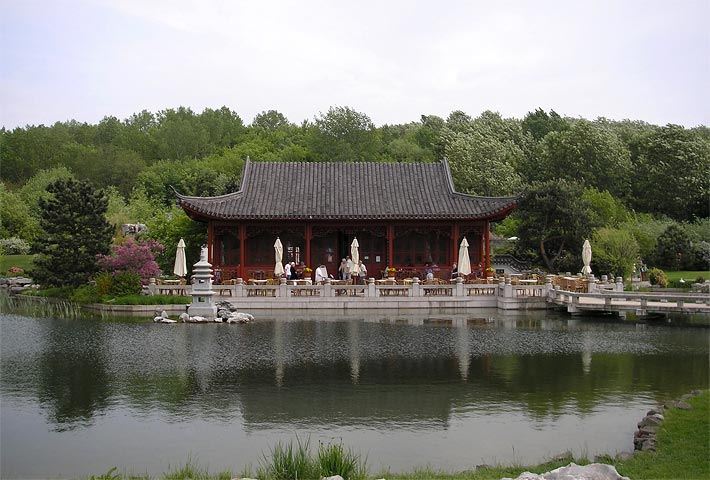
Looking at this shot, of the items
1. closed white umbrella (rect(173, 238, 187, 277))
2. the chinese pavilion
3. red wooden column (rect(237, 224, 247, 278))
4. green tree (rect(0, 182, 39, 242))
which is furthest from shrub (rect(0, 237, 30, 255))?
closed white umbrella (rect(173, 238, 187, 277))

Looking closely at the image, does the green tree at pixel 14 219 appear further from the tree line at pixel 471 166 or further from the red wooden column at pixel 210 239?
the red wooden column at pixel 210 239

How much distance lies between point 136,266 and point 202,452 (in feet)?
68.4

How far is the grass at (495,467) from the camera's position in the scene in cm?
841

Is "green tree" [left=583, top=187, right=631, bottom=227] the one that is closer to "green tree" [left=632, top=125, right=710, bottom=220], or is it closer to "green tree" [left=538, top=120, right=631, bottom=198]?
"green tree" [left=538, top=120, right=631, bottom=198]

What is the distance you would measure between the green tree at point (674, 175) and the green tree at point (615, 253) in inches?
556

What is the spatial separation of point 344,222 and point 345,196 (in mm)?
1613

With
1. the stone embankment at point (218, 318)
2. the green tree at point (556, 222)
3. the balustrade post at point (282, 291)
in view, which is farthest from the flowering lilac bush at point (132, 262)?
the green tree at point (556, 222)

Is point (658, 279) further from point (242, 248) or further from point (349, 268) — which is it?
point (242, 248)

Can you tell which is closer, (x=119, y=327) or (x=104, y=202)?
(x=119, y=327)

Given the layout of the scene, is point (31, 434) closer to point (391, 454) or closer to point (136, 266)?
point (391, 454)

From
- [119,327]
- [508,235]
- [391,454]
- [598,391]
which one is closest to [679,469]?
[391,454]

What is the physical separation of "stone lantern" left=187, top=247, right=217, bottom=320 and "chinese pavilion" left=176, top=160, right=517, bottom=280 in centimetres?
619

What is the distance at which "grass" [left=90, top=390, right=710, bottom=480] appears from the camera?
8406mm

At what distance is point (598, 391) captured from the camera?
1408 cm
